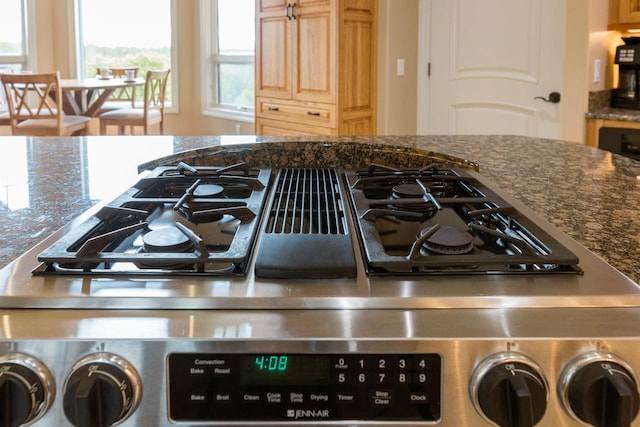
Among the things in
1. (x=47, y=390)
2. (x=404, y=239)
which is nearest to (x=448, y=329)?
(x=404, y=239)

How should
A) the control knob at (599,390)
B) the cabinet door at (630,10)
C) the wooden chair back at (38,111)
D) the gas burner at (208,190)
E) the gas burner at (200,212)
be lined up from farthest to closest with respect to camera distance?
the wooden chair back at (38,111)
the cabinet door at (630,10)
the gas burner at (208,190)
the gas burner at (200,212)
the control knob at (599,390)

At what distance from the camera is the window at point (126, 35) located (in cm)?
707

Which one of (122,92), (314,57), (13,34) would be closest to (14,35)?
(13,34)

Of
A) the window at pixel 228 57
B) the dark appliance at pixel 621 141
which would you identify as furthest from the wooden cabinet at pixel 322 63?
the dark appliance at pixel 621 141

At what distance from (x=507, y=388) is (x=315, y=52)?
410cm

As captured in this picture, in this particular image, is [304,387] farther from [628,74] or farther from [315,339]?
[628,74]

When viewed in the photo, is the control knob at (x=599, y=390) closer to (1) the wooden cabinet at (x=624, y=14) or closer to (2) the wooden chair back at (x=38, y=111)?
(1) the wooden cabinet at (x=624, y=14)

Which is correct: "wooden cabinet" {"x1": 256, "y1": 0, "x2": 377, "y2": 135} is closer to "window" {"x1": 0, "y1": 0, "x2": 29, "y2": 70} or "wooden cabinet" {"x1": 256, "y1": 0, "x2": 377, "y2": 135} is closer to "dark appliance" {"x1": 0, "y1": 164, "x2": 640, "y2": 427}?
"window" {"x1": 0, "y1": 0, "x2": 29, "y2": 70}

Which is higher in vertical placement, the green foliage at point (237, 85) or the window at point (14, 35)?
the window at point (14, 35)

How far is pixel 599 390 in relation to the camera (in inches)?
24.0

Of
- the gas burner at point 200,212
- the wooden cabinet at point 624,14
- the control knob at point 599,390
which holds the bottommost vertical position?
the control knob at point 599,390

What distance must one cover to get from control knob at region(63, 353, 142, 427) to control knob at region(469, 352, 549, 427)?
33 centimetres

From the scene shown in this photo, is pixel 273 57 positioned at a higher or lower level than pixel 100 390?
higher

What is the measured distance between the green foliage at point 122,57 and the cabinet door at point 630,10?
16.5ft
